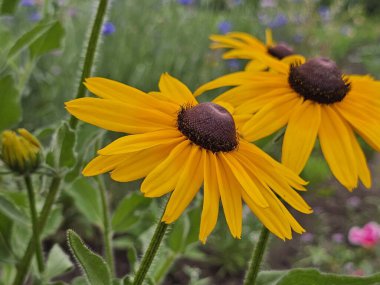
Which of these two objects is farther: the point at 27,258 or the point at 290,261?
the point at 290,261

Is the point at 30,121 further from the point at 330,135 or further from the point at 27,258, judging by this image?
the point at 330,135

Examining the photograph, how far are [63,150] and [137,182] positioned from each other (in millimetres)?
1865

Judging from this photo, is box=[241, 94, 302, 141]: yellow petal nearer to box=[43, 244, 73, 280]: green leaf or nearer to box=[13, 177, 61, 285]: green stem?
box=[13, 177, 61, 285]: green stem

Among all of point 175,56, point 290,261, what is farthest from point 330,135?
point 175,56

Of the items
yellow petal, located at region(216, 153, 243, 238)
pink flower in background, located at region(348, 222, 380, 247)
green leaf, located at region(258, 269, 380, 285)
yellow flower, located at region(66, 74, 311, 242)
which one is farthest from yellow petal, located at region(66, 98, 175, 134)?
pink flower in background, located at region(348, 222, 380, 247)

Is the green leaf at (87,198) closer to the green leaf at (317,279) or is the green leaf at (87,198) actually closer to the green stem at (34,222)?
the green stem at (34,222)

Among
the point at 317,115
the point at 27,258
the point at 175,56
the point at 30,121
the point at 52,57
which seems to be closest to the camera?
the point at 317,115

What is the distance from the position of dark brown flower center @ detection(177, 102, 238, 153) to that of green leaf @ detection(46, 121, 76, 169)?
25 cm

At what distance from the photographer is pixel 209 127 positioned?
81 centimetres

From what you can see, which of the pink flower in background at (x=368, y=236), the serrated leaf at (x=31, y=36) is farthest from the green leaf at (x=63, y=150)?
the pink flower in background at (x=368, y=236)

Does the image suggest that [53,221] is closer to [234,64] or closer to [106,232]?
[106,232]

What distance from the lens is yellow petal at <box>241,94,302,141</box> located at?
2.97 feet

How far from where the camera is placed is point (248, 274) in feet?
3.14

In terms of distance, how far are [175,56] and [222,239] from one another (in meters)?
1.41
